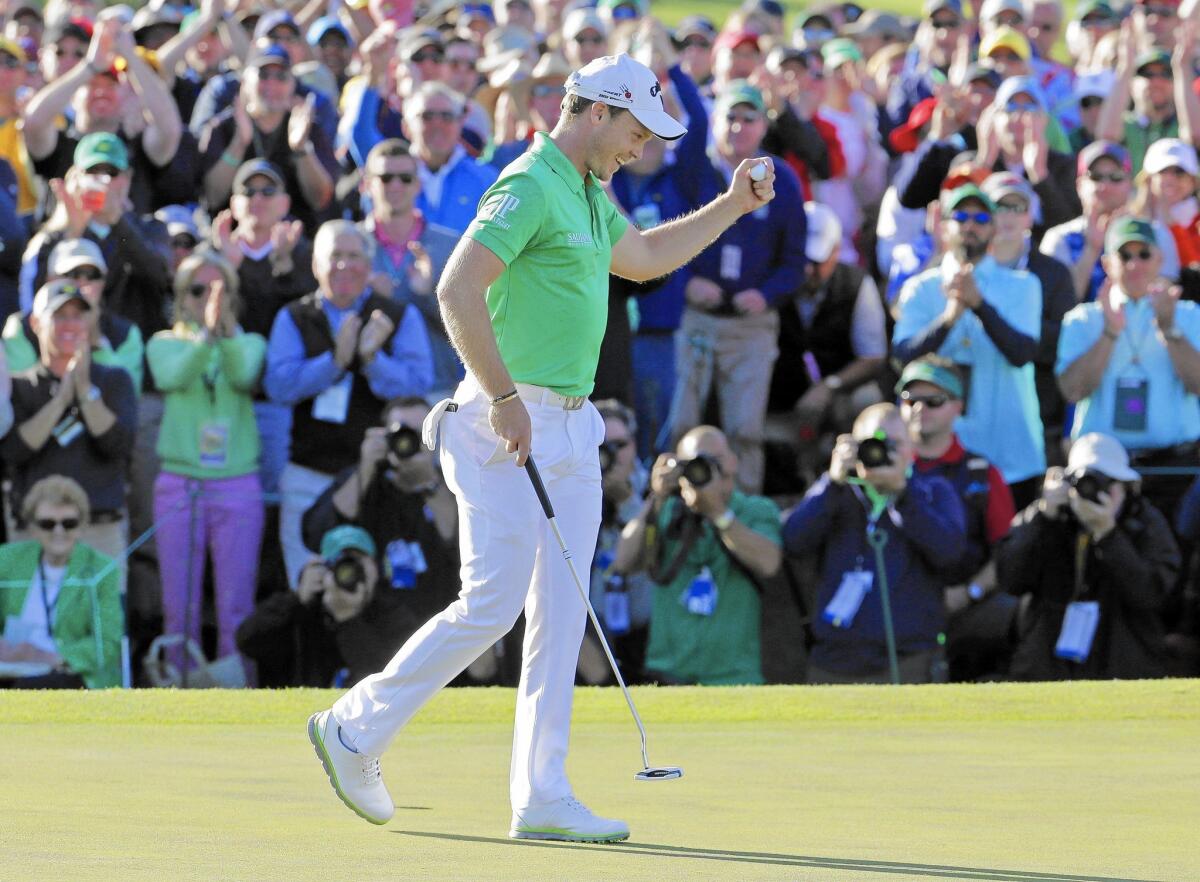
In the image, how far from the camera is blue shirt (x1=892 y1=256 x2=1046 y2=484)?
34.2 feet

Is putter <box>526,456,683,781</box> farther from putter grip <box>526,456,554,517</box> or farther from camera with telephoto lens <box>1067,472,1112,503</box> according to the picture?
camera with telephoto lens <box>1067,472,1112,503</box>

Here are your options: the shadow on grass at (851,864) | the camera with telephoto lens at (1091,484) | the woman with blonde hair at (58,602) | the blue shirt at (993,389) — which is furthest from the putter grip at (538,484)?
the blue shirt at (993,389)

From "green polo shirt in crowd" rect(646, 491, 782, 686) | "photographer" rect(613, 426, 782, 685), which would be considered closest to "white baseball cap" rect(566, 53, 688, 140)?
"photographer" rect(613, 426, 782, 685)

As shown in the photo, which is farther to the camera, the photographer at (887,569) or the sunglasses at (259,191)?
the sunglasses at (259,191)

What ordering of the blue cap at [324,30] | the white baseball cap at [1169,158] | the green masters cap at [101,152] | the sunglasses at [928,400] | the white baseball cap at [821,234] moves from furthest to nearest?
1. the blue cap at [324,30]
2. the white baseball cap at [1169,158]
3. the white baseball cap at [821,234]
4. the green masters cap at [101,152]
5. the sunglasses at [928,400]

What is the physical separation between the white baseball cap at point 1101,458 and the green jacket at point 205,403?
3767mm

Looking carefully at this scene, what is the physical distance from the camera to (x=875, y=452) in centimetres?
938

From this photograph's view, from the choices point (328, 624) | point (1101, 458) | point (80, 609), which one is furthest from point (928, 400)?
point (80, 609)

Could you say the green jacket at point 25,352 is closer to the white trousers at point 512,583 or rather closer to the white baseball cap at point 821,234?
the white baseball cap at point 821,234

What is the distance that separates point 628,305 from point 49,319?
9.41ft

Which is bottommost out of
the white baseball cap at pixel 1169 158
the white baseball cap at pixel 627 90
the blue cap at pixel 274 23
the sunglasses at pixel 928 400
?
the sunglasses at pixel 928 400

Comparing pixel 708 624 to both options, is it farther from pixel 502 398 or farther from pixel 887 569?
pixel 502 398

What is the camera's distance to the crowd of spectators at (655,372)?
961 centimetres

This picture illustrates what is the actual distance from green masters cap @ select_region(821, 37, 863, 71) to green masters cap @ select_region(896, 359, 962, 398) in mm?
3517
